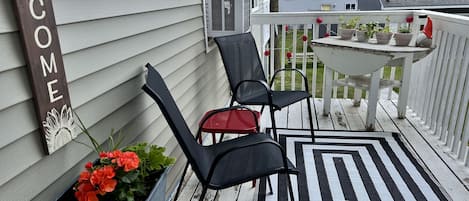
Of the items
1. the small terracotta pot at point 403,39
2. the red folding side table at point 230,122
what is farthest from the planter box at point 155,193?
the small terracotta pot at point 403,39

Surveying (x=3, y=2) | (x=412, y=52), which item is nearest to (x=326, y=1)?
(x=412, y=52)

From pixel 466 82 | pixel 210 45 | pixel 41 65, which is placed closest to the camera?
pixel 41 65

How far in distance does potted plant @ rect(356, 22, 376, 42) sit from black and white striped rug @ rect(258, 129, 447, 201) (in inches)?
36.4

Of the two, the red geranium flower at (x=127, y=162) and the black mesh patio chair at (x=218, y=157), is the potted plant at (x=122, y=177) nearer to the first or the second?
the red geranium flower at (x=127, y=162)

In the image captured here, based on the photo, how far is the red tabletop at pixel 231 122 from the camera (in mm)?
2248

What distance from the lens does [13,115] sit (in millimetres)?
945

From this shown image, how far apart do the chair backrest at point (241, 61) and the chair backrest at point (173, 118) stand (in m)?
1.20

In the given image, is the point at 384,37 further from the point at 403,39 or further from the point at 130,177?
the point at 130,177

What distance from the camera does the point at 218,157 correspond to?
5.01 feet

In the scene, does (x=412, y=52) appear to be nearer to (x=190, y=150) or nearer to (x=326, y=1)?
(x=190, y=150)

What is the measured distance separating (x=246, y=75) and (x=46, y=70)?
2.17 m

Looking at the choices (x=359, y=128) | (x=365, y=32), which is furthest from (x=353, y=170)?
(x=365, y=32)

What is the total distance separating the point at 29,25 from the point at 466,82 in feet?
9.49

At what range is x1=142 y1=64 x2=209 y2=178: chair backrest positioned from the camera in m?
1.50
